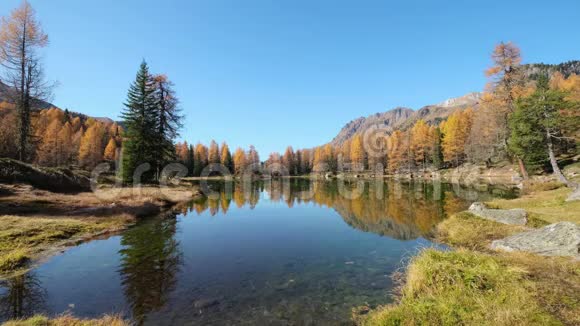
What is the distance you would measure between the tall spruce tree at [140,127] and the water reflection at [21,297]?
27.7 meters

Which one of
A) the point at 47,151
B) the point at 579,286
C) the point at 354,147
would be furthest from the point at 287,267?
the point at 354,147

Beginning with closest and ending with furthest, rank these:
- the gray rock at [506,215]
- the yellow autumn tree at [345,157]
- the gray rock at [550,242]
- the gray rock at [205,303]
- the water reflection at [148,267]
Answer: the gray rock at [205,303] → the water reflection at [148,267] → the gray rock at [550,242] → the gray rock at [506,215] → the yellow autumn tree at [345,157]

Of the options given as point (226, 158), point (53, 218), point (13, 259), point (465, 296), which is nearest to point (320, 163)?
point (226, 158)

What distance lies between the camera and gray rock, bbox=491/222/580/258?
8.93 meters

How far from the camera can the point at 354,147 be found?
118 m

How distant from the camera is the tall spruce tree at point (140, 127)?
35.1 metres

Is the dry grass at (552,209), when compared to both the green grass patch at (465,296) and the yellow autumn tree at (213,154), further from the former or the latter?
the yellow autumn tree at (213,154)

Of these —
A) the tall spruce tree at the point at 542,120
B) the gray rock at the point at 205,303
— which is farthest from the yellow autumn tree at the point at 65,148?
the tall spruce tree at the point at 542,120

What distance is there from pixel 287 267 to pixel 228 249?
4612 mm

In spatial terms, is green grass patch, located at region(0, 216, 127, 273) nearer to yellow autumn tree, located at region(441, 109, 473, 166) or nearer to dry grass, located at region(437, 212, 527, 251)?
dry grass, located at region(437, 212, 527, 251)

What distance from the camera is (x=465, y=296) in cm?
655

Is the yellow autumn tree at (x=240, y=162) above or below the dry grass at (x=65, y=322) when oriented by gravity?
above

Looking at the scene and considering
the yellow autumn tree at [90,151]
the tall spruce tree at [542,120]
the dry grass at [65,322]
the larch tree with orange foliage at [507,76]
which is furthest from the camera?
the yellow autumn tree at [90,151]

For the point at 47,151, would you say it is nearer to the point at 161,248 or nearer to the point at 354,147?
the point at 161,248
